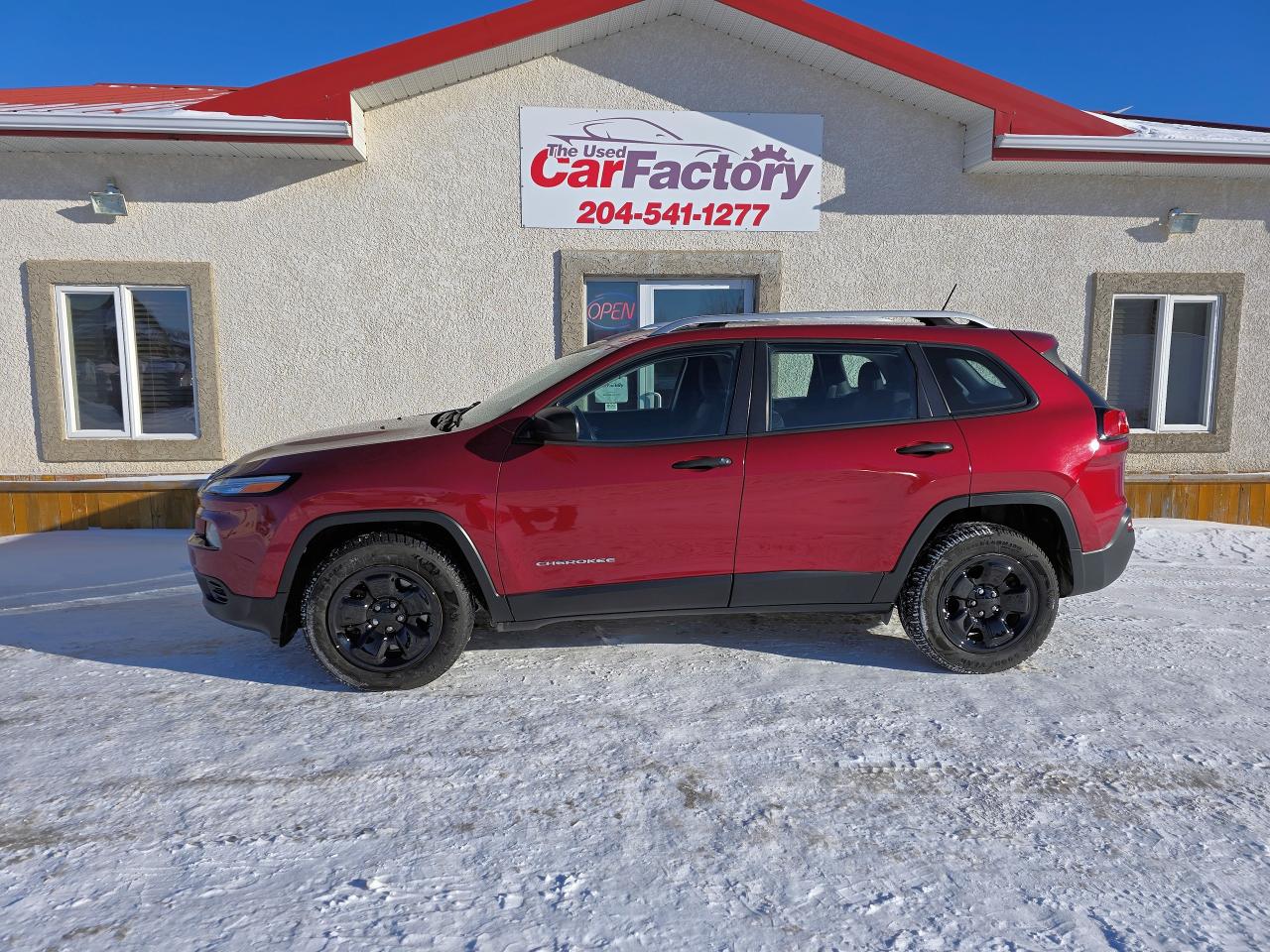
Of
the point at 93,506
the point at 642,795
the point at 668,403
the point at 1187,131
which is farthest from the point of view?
the point at 1187,131

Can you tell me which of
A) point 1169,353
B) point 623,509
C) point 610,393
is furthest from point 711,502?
point 1169,353

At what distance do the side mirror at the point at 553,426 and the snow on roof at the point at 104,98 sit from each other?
5.41m

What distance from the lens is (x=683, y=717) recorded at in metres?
3.25

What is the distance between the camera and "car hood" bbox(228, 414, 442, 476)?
3.63m

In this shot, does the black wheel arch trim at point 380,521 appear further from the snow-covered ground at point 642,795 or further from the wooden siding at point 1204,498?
the wooden siding at point 1204,498

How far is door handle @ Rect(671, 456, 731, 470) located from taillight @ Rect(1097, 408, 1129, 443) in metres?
1.92

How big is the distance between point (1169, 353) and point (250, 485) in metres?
8.58

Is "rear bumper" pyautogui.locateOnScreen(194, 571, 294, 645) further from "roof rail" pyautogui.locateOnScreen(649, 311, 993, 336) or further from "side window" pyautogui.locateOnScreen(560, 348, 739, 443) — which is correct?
"roof rail" pyautogui.locateOnScreen(649, 311, 993, 336)

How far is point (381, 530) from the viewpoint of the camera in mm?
3545

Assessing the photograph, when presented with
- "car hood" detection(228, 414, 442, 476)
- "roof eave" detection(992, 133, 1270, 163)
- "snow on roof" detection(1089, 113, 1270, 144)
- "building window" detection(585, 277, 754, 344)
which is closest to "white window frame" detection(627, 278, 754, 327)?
"building window" detection(585, 277, 754, 344)

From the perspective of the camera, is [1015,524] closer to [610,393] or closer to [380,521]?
[610,393]

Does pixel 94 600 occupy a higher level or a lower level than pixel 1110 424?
lower

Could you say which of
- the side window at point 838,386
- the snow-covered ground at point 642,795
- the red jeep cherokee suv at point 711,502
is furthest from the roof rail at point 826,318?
the snow-covered ground at point 642,795

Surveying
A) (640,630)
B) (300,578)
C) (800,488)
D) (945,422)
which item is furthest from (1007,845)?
(300,578)
